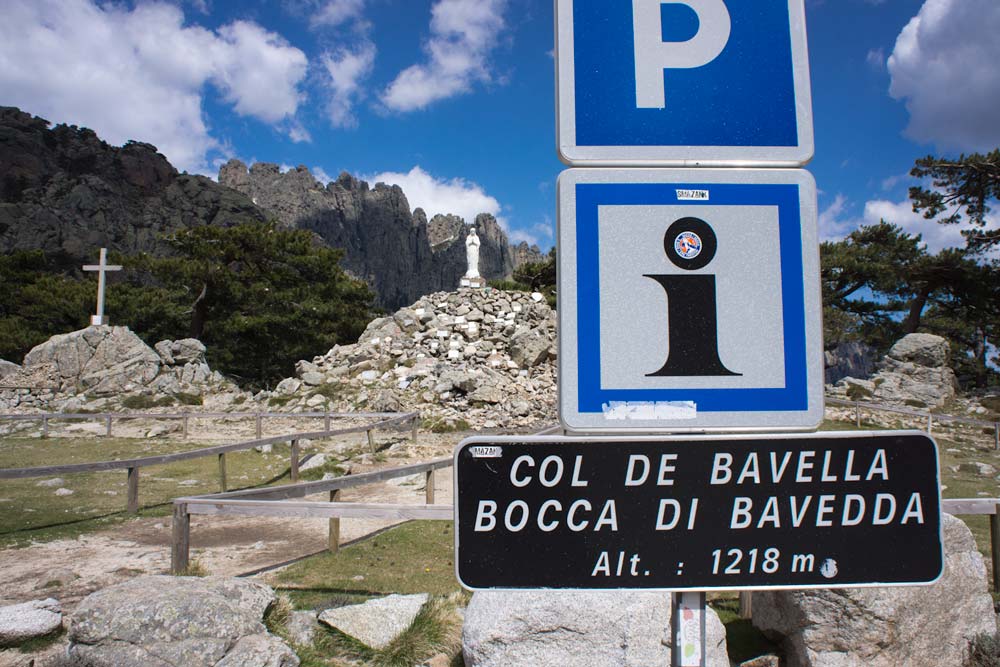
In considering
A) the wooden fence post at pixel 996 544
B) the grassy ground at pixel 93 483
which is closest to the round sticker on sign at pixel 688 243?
the wooden fence post at pixel 996 544

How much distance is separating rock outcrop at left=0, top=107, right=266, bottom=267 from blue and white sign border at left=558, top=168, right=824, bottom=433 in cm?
5026

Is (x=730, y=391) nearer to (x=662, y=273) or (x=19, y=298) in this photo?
(x=662, y=273)

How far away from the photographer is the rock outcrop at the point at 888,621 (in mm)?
3135

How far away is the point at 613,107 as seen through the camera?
123 centimetres

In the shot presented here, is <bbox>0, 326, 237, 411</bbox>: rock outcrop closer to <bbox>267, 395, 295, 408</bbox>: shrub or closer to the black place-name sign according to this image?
<bbox>267, 395, 295, 408</bbox>: shrub

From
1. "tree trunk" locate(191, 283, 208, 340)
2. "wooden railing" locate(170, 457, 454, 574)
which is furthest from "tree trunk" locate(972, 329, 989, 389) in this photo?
"tree trunk" locate(191, 283, 208, 340)

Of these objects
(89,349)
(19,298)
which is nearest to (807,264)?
(89,349)

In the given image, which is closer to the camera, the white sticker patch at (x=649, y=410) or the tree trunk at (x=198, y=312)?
the white sticker patch at (x=649, y=410)

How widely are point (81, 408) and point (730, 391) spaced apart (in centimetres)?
2127

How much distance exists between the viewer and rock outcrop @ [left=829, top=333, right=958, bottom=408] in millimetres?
18984

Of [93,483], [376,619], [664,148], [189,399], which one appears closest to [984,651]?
[376,619]

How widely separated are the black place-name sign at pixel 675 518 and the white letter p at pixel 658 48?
695mm

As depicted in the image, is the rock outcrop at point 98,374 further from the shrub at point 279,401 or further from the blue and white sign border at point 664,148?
the blue and white sign border at point 664,148

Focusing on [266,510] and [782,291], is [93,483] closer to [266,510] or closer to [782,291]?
[266,510]
